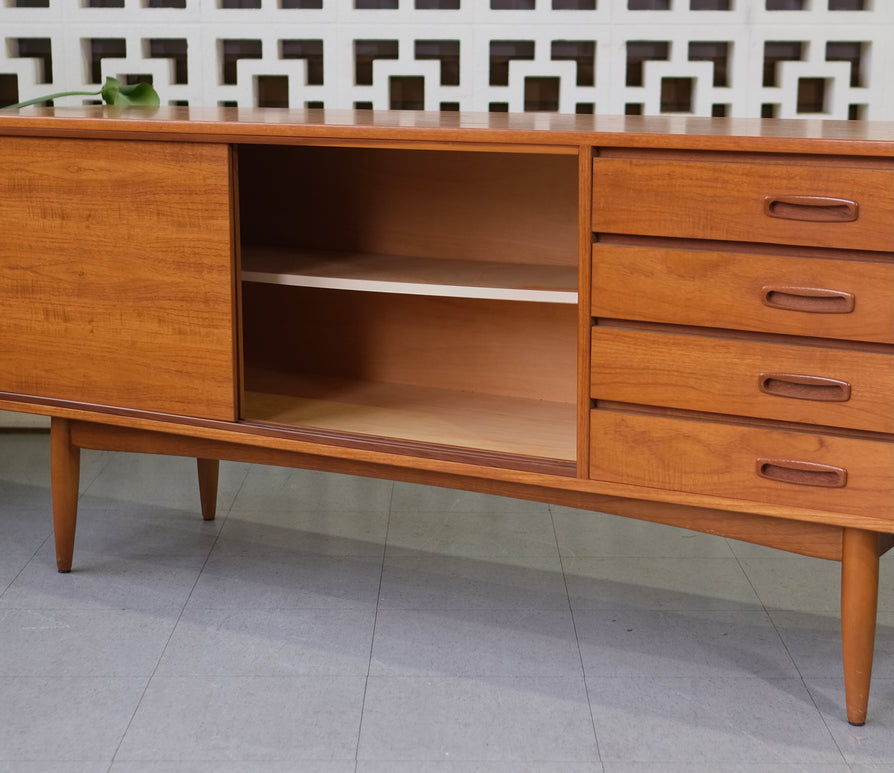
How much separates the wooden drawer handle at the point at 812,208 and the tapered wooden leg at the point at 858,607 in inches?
17.6

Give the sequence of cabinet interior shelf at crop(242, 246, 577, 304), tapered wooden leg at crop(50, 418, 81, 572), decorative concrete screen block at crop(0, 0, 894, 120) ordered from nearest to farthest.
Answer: cabinet interior shelf at crop(242, 246, 577, 304) → tapered wooden leg at crop(50, 418, 81, 572) → decorative concrete screen block at crop(0, 0, 894, 120)

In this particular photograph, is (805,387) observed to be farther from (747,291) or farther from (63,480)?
(63,480)

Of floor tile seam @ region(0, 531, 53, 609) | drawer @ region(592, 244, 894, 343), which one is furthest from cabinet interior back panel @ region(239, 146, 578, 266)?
floor tile seam @ region(0, 531, 53, 609)

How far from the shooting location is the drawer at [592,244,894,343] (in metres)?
1.52

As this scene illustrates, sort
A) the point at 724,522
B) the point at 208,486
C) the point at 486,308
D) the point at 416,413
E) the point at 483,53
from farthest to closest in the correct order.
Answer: the point at 483,53
the point at 208,486
the point at 486,308
the point at 416,413
the point at 724,522

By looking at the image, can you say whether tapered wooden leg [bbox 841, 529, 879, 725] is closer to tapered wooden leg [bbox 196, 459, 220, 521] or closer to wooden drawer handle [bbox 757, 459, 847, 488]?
wooden drawer handle [bbox 757, 459, 847, 488]

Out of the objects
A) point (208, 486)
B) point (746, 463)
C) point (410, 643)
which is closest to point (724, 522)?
point (746, 463)

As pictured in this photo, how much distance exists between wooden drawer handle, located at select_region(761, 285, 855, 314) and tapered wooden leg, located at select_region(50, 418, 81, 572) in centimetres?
132

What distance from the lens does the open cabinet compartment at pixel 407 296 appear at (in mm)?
2002

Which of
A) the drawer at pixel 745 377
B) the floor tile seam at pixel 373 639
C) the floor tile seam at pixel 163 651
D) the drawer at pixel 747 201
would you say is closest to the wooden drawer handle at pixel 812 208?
the drawer at pixel 747 201

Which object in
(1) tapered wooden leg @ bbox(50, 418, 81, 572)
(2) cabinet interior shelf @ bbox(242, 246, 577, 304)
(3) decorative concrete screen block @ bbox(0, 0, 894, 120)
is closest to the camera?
(2) cabinet interior shelf @ bbox(242, 246, 577, 304)

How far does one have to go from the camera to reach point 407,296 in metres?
2.30

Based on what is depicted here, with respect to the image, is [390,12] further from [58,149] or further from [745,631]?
[745,631]

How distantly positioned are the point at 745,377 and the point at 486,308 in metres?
0.73
